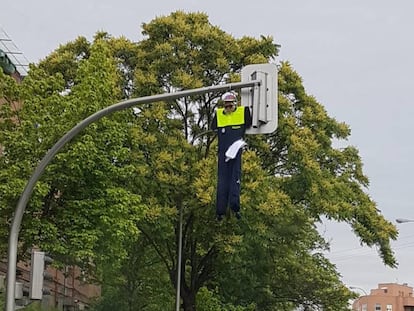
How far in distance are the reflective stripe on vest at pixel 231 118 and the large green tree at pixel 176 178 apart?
10.2 m

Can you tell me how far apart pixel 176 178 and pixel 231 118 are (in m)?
14.7

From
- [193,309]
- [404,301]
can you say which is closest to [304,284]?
[193,309]

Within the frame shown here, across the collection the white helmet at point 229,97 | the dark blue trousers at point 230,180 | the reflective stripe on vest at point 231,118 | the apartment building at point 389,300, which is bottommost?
the dark blue trousers at point 230,180

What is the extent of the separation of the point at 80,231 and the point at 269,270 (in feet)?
35.6

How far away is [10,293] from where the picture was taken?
12.8m

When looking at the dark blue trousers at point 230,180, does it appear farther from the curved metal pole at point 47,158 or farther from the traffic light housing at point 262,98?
the curved metal pole at point 47,158

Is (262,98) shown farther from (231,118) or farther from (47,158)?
(47,158)

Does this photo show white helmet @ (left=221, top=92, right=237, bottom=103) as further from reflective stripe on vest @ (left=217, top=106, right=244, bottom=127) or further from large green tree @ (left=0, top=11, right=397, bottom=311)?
large green tree @ (left=0, top=11, right=397, bottom=311)

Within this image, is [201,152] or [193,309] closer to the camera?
[201,152]

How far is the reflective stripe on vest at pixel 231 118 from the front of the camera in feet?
36.9

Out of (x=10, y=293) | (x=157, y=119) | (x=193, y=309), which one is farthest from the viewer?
(x=193, y=309)

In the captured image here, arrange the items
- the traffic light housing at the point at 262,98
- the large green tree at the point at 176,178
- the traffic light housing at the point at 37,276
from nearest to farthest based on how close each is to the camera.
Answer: the traffic light housing at the point at 262,98 → the traffic light housing at the point at 37,276 → the large green tree at the point at 176,178

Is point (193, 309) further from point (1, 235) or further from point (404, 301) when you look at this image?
point (404, 301)

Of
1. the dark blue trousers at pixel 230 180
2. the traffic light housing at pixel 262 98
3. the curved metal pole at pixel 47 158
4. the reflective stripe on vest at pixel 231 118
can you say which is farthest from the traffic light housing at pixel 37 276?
the traffic light housing at pixel 262 98
